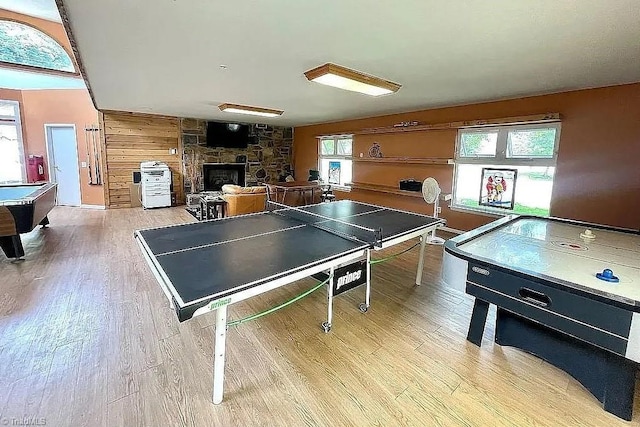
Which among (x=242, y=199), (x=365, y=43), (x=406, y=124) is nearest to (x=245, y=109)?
(x=242, y=199)

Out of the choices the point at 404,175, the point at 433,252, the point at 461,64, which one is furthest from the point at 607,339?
the point at 404,175

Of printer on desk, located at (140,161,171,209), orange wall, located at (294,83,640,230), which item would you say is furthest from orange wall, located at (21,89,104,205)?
orange wall, located at (294,83,640,230)

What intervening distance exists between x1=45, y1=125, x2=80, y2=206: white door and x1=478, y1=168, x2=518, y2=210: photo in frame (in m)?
9.39

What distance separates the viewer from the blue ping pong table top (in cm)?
159

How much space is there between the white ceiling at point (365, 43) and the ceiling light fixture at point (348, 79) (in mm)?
Result: 83

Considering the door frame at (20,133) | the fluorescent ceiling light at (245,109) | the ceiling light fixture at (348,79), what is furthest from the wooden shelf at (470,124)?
the door frame at (20,133)

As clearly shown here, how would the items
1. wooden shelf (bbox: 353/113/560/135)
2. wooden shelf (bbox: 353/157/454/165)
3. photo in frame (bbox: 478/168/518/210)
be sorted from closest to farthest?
wooden shelf (bbox: 353/113/560/135), photo in frame (bbox: 478/168/518/210), wooden shelf (bbox: 353/157/454/165)

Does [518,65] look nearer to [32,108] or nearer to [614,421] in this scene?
[614,421]

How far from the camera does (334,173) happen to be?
27.9 feet

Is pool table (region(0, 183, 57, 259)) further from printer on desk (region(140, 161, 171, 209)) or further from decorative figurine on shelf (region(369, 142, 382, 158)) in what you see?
decorative figurine on shelf (region(369, 142, 382, 158))

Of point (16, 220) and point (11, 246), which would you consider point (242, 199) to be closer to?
point (16, 220)

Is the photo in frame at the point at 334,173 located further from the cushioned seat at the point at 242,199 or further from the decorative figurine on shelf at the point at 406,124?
the cushioned seat at the point at 242,199

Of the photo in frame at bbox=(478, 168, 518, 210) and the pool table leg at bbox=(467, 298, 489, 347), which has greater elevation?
the photo in frame at bbox=(478, 168, 518, 210)

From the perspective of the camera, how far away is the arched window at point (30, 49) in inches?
234
